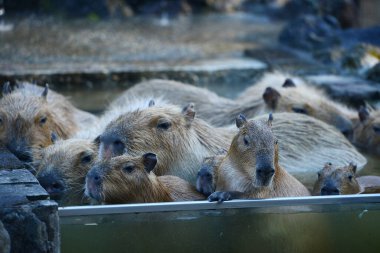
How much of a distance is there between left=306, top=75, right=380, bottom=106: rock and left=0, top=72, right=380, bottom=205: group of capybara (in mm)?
981

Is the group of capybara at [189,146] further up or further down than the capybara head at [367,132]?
further up

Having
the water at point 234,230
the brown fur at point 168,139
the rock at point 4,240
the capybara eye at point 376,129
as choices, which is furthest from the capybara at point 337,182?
the rock at point 4,240

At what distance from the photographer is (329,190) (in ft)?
15.0

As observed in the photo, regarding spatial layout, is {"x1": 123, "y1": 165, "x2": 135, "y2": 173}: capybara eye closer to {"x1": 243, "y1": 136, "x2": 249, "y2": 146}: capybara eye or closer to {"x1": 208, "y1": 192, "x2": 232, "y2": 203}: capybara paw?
{"x1": 208, "y1": 192, "x2": 232, "y2": 203}: capybara paw

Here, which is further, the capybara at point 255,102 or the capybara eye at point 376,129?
the capybara eye at point 376,129

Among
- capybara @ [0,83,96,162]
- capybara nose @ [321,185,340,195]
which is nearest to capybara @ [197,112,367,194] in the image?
capybara nose @ [321,185,340,195]

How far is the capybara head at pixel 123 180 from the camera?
4.06m

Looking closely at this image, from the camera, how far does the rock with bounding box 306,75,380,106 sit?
782 centimetres

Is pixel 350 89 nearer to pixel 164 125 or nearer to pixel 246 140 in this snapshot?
pixel 164 125

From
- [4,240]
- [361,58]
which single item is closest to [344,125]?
[361,58]

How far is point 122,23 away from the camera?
13.0 metres

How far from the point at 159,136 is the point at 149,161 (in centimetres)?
71

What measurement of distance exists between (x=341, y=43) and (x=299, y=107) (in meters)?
3.85

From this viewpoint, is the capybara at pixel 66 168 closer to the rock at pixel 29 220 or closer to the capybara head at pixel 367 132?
the rock at pixel 29 220
